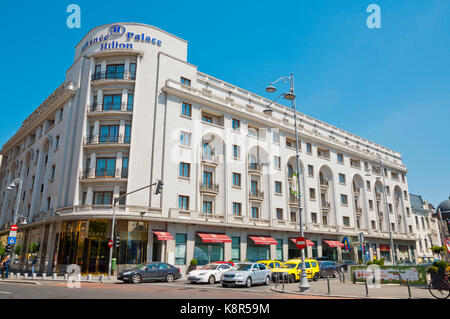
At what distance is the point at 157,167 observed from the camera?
32.2 m

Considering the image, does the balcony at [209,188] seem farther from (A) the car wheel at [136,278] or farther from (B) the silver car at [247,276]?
(B) the silver car at [247,276]

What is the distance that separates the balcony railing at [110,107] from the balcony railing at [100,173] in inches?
242

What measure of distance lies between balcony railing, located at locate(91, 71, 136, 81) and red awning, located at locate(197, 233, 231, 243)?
58.3 ft

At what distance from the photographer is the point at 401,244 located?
2261 inches

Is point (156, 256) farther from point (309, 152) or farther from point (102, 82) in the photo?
point (309, 152)

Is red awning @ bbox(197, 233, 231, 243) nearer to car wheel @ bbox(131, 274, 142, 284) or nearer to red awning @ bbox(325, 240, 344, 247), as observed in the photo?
car wheel @ bbox(131, 274, 142, 284)

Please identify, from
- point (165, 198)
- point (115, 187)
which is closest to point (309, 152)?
point (165, 198)

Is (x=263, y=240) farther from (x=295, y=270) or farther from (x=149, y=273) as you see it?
(x=149, y=273)

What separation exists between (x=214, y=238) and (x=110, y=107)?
16972 millimetres

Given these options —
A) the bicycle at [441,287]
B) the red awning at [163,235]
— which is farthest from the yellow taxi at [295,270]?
the red awning at [163,235]

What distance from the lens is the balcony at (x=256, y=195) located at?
38.6 metres

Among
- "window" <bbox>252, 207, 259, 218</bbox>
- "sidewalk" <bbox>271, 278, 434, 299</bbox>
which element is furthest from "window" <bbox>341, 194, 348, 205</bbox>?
"sidewalk" <bbox>271, 278, 434, 299</bbox>

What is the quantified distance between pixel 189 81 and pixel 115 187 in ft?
48.9

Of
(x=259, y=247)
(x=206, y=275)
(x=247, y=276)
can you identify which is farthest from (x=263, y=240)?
(x=247, y=276)
